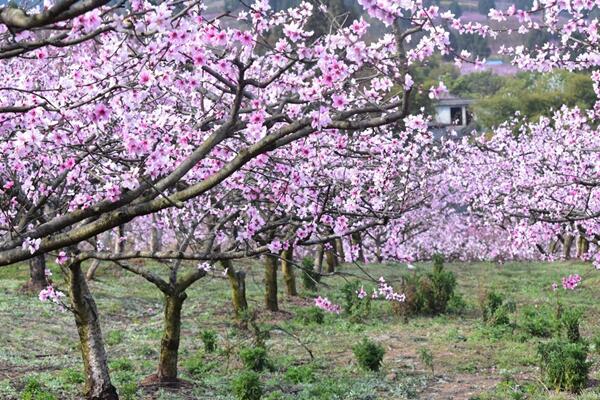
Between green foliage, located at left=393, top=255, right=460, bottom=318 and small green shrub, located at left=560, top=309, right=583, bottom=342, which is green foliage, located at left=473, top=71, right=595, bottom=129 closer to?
green foliage, located at left=393, top=255, right=460, bottom=318

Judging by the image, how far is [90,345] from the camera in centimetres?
901

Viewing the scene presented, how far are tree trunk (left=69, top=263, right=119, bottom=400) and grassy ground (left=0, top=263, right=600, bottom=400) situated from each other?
35cm

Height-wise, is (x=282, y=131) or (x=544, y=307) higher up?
(x=282, y=131)

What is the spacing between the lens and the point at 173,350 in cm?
1041

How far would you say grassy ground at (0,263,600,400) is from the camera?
10164mm

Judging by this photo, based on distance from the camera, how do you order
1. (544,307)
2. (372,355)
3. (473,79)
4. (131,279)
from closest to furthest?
1. (372,355)
2. (544,307)
3. (131,279)
4. (473,79)

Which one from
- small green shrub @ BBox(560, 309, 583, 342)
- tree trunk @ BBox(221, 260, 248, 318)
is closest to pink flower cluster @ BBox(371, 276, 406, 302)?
small green shrub @ BBox(560, 309, 583, 342)

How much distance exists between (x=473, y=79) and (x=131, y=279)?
5783cm

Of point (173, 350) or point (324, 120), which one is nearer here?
point (324, 120)

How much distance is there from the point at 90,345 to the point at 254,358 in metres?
2.76

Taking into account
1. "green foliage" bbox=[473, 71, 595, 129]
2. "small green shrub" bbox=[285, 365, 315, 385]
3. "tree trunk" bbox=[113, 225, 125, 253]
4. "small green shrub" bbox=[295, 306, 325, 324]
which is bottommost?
"small green shrub" bbox=[285, 365, 315, 385]

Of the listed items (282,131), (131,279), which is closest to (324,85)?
(282,131)

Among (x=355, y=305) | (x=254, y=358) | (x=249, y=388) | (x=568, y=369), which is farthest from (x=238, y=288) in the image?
(x=568, y=369)

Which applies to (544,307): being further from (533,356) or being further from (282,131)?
(282,131)
